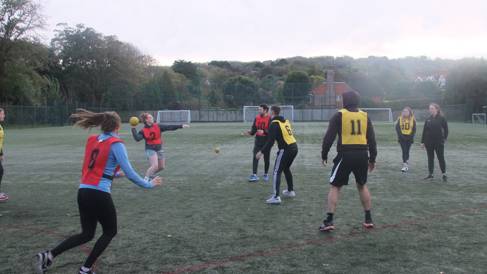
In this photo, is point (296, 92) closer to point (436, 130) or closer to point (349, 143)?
point (436, 130)

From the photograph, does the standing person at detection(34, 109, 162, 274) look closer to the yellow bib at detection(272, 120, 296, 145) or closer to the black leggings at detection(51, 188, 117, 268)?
the black leggings at detection(51, 188, 117, 268)

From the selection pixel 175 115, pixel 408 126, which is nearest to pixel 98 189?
pixel 408 126

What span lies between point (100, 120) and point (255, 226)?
305 centimetres

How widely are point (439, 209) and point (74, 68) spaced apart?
77.0m

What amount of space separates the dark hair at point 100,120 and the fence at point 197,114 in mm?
52406

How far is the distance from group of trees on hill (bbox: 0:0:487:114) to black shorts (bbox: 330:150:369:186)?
55.7 metres

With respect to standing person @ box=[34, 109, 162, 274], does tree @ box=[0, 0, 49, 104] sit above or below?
above

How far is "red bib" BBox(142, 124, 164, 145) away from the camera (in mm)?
11070

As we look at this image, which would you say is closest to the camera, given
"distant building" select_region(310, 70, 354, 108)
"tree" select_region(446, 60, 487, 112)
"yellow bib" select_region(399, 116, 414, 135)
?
"yellow bib" select_region(399, 116, 414, 135)

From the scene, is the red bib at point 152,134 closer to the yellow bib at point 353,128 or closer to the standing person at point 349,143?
the standing person at point 349,143

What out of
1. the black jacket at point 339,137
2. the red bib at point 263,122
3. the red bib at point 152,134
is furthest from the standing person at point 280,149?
the red bib at point 152,134

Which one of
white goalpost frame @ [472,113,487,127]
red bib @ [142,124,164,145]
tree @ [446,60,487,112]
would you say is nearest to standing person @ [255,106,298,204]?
red bib @ [142,124,164,145]

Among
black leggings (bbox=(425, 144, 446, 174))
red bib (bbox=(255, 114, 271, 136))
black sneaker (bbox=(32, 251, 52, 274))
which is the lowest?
black sneaker (bbox=(32, 251, 52, 274))

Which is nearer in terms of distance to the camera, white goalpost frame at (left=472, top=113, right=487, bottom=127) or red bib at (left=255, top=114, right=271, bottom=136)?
red bib at (left=255, top=114, right=271, bottom=136)
